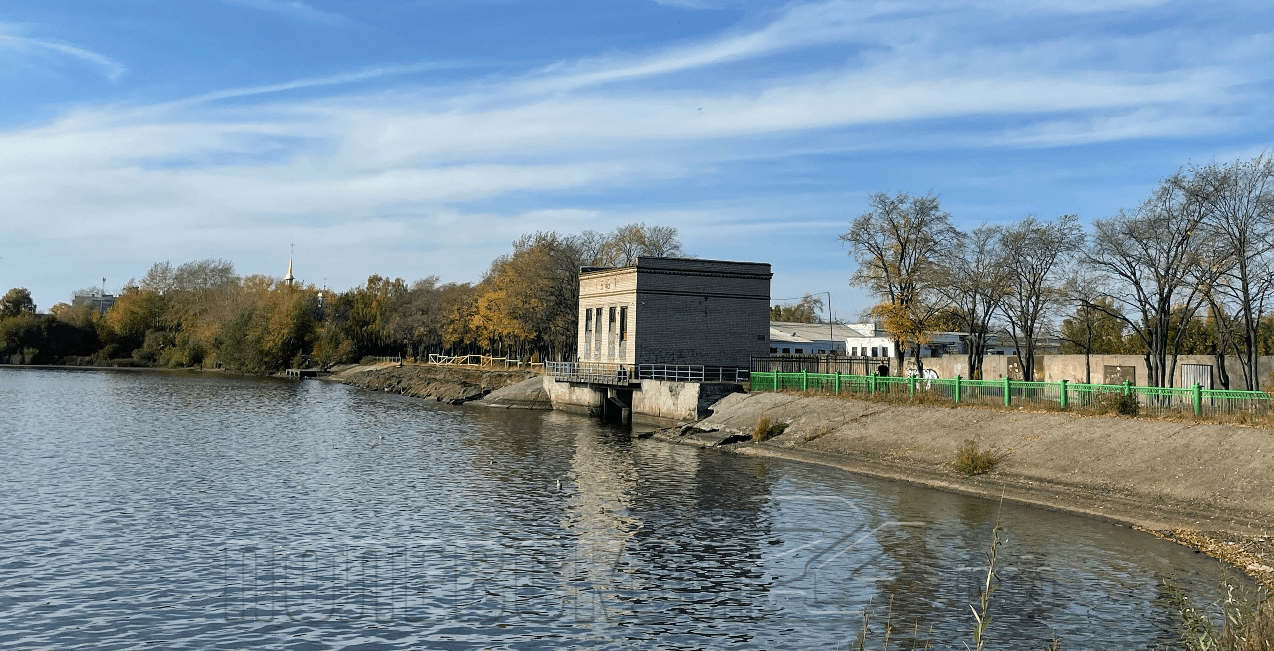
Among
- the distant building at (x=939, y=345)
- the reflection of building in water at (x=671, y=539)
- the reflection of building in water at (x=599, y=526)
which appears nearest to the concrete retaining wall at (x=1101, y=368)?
the distant building at (x=939, y=345)

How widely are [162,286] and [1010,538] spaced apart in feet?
561

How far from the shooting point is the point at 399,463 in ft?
126

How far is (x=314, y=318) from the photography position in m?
152

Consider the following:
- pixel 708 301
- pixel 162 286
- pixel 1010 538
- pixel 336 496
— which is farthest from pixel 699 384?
pixel 162 286

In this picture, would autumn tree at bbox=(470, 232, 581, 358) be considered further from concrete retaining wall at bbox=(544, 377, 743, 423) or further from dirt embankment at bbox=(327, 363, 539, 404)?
concrete retaining wall at bbox=(544, 377, 743, 423)

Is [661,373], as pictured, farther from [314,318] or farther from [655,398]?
[314,318]

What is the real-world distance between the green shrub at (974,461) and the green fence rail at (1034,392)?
396 centimetres

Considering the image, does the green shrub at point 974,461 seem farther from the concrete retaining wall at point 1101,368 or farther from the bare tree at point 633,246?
the bare tree at point 633,246

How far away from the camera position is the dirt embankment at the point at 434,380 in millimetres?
85938

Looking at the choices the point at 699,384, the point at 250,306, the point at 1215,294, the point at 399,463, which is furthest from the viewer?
the point at 250,306

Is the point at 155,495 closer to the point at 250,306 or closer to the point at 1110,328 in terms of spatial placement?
the point at 1110,328

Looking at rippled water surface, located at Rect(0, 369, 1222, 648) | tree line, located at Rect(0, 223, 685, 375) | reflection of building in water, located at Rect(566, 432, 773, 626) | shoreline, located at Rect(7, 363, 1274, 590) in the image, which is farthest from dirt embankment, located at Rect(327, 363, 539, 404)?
reflection of building in water, located at Rect(566, 432, 773, 626)

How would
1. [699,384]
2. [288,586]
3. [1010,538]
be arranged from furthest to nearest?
[699,384] < [1010,538] < [288,586]

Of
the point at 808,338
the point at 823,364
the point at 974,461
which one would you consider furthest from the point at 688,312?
the point at 808,338
